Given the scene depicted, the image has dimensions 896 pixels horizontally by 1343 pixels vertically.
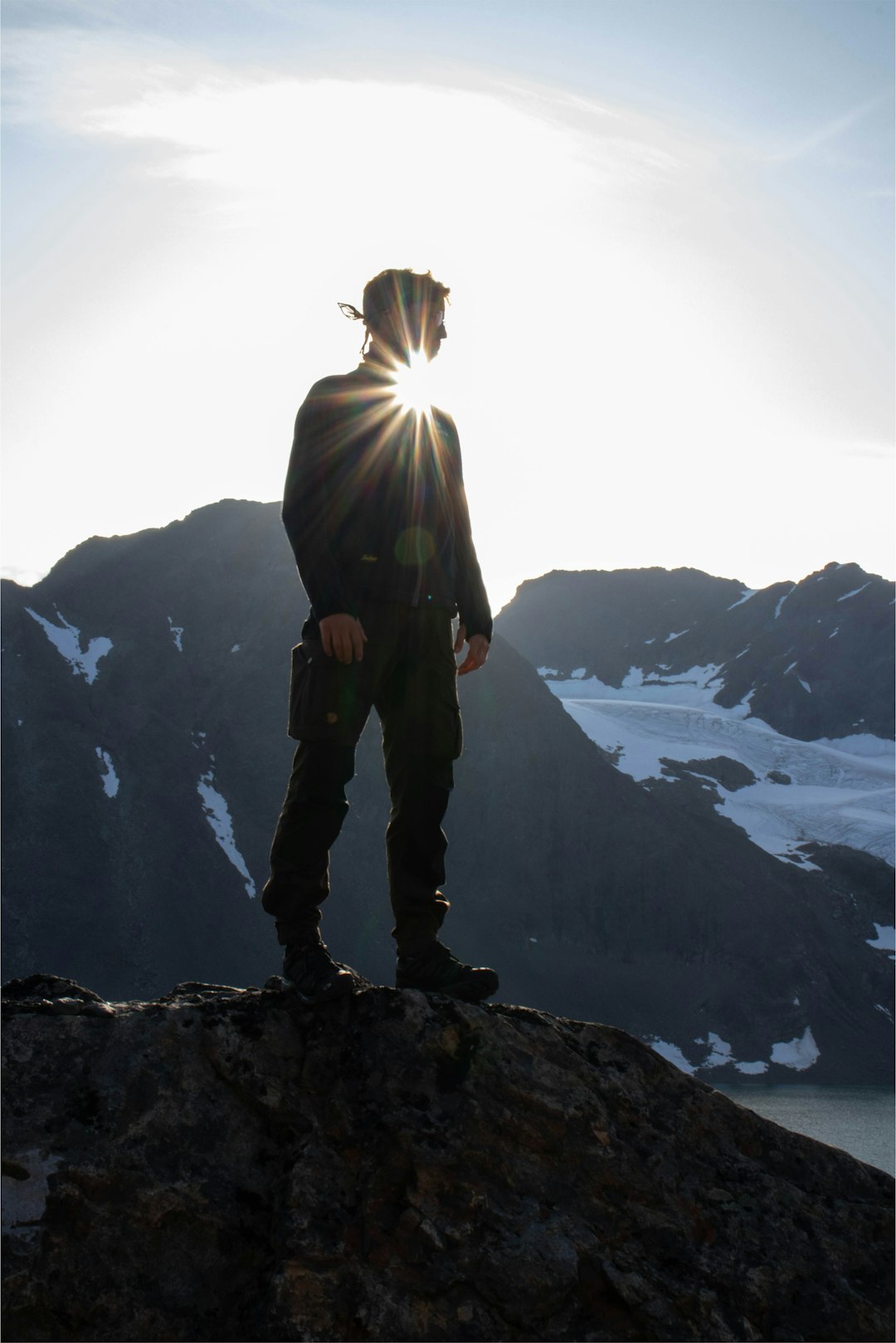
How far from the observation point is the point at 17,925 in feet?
308

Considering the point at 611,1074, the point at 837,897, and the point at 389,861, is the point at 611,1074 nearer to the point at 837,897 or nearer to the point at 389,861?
the point at 389,861

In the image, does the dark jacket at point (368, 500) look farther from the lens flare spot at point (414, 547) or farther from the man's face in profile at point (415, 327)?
the man's face in profile at point (415, 327)

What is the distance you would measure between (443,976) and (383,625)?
1.90 m

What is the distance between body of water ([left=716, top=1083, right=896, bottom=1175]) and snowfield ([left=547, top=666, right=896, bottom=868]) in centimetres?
3151

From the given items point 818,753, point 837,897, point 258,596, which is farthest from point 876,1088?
point 258,596

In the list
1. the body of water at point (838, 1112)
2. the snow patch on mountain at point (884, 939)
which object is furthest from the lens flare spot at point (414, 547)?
the snow patch on mountain at point (884, 939)

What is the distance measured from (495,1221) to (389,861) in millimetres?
2232

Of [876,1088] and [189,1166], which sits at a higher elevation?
[189,1166]

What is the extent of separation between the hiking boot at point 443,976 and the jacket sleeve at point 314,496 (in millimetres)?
1874

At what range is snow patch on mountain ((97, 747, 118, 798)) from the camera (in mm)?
106750

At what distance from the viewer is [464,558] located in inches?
263

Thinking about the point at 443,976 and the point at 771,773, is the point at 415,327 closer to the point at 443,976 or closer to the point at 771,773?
the point at 443,976

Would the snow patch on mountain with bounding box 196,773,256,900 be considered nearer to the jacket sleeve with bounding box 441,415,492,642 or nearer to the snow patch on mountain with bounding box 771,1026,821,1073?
the snow patch on mountain with bounding box 771,1026,821,1073

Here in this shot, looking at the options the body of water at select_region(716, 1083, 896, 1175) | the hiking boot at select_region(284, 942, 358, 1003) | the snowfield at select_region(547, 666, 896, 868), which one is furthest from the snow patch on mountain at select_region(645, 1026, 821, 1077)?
the hiking boot at select_region(284, 942, 358, 1003)
